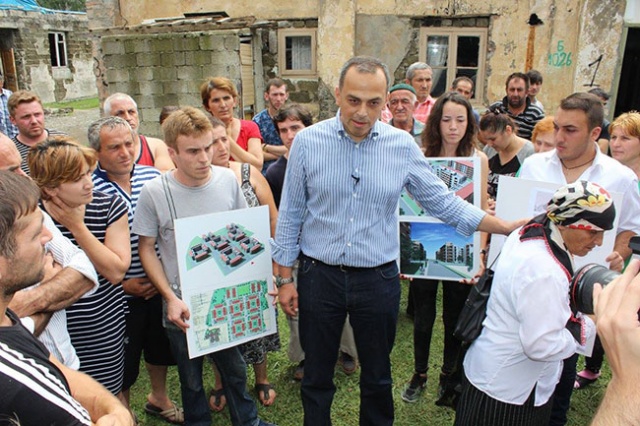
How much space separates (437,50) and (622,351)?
9527mm

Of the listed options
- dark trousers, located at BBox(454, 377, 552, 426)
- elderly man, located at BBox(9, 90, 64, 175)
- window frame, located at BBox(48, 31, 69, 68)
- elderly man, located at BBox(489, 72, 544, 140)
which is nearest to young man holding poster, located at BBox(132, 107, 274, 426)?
dark trousers, located at BBox(454, 377, 552, 426)

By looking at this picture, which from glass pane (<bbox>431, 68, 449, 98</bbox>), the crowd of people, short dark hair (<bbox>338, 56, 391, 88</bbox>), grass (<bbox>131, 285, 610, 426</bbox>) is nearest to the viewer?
the crowd of people

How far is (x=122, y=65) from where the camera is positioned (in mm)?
9547

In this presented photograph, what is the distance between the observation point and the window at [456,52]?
30.8 ft

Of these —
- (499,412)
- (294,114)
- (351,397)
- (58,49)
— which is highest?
(58,49)

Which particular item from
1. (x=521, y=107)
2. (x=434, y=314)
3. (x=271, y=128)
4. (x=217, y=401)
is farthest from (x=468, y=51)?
(x=217, y=401)

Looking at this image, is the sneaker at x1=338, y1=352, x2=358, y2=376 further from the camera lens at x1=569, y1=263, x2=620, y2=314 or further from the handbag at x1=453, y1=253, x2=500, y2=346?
the camera lens at x1=569, y1=263, x2=620, y2=314

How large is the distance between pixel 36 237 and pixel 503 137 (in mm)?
3704

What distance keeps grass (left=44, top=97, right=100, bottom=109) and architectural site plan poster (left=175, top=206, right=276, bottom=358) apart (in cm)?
2290

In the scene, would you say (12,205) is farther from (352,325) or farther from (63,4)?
(63,4)

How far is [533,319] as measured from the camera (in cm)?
198

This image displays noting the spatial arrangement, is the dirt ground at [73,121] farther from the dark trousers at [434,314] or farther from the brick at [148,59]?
the dark trousers at [434,314]

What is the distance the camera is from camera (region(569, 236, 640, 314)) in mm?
1787

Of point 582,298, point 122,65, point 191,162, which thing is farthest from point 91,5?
point 582,298
